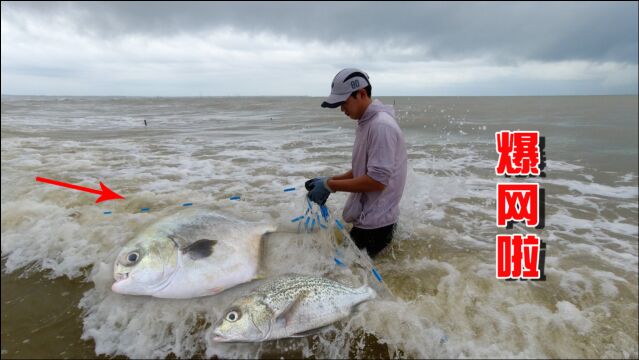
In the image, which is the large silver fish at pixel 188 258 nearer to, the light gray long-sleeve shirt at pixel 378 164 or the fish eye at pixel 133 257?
the fish eye at pixel 133 257

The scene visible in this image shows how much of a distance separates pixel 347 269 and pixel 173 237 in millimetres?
2017

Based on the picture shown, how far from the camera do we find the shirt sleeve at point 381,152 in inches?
148

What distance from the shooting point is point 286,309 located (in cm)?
Answer: 308

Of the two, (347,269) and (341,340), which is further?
(347,269)

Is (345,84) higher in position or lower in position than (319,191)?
higher

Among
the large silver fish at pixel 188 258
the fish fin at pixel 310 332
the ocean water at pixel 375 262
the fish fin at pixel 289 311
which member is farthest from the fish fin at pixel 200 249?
the fish fin at pixel 310 332

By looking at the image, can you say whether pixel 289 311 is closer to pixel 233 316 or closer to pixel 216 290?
pixel 233 316

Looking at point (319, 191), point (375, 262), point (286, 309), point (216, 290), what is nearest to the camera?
point (286, 309)

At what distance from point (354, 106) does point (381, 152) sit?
614mm

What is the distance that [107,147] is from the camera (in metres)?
12.9

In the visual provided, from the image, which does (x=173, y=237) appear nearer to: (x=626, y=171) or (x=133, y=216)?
(x=133, y=216)


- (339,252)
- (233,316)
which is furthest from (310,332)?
(339,252)

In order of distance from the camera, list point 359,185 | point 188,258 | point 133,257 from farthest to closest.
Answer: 1. point 359,185
2. point 188,258
3. point 133,257

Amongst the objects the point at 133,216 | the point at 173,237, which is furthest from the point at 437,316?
the point at 133,216
